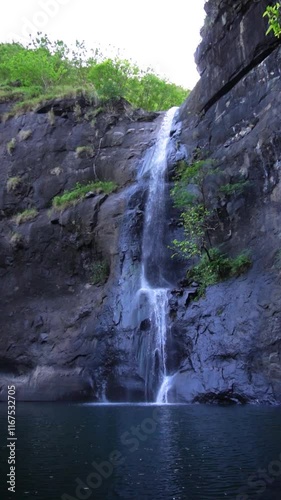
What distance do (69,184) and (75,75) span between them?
15258mm

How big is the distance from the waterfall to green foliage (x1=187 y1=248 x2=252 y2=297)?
1258mm

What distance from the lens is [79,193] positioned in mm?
22656

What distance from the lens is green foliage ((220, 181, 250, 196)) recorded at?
1730 cm

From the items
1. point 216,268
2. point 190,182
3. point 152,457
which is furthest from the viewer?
point 190,182

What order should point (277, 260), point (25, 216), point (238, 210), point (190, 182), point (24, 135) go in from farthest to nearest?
point (24, 135) < point (25, 216) < point (190, 182) < point (238, 210) < point (277, 260)

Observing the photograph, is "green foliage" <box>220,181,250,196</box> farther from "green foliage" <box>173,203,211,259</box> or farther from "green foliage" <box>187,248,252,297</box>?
"green foliage" <box>187,248,252,297</box>

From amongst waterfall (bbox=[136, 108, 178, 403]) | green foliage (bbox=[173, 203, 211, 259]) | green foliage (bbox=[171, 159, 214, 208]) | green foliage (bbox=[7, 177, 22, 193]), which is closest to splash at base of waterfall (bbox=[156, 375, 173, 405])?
waterfall (bbox=[136, 108, 178, 403])

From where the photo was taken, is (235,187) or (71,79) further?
(71,79)

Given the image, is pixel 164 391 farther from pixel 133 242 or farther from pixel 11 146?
pixel 11 146

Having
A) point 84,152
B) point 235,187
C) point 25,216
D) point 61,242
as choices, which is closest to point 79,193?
point 61,242

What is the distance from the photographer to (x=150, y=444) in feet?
25.4

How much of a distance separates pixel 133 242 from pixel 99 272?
2173 mm

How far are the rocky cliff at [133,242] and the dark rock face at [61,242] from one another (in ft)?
0.19

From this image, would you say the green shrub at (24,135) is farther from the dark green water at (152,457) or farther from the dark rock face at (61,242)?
the dark green water at (152,457)
